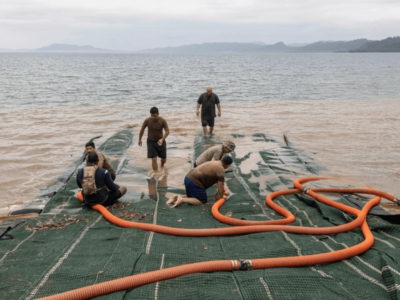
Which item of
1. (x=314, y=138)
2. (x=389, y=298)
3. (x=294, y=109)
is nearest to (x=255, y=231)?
(x=389, y=298)

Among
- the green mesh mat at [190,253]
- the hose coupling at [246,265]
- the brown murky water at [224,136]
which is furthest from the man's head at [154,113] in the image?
the hose coupling at [246,265]

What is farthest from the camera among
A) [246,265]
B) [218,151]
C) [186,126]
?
[186,126]

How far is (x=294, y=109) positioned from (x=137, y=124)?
37.4 ft

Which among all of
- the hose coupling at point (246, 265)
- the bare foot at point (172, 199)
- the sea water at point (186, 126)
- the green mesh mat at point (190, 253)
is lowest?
the sea water at point (186, 126)

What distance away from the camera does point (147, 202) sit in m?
7.16

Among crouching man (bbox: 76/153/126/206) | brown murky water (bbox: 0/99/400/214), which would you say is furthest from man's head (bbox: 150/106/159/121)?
crouching man (bbox: 76/153/126/206)

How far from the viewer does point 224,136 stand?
48.9 ft

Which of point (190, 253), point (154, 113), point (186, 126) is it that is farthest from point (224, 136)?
point (190, 253)

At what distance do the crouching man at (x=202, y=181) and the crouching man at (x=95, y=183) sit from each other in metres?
1.27

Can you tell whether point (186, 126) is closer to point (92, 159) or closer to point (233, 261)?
point (92, 159)

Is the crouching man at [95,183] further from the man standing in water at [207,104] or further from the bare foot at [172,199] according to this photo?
the man standing in water at [207,104]

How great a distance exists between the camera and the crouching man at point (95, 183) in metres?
6.36

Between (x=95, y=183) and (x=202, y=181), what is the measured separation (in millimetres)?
2118

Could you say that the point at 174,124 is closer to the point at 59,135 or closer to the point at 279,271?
the point at 59,135
